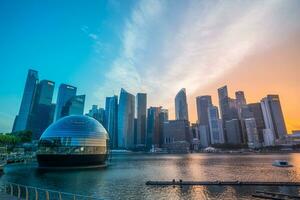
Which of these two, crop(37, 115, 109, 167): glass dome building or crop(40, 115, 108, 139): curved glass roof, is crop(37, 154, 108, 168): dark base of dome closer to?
crop(37, 115, 109, 167): glass dome building

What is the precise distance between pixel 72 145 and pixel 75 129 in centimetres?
709

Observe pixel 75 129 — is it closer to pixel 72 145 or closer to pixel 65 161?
pixel 72 145

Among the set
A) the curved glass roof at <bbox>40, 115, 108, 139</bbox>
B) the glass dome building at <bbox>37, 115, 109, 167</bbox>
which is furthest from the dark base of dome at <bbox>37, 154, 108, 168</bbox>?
the curved glass roof at <bbox>40, 115, 108, 139</bbox>

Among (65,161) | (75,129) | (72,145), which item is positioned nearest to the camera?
(65,161)

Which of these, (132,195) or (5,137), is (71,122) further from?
(5,137)

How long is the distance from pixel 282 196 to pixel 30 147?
21962cm

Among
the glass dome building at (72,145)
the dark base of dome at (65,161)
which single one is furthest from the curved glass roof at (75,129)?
the dark base of dome at (65,161)

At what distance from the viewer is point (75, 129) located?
80562 mm

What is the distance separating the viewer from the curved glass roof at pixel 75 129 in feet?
259

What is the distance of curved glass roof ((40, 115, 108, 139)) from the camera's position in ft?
259

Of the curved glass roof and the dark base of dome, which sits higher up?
the curved glass roof

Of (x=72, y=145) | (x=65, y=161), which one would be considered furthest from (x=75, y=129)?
(x=65, y=161)

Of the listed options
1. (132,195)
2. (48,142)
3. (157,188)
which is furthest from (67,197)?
(48,142)

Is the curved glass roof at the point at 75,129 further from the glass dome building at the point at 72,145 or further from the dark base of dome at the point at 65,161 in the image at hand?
the dark base of dome at the point at 65,161
